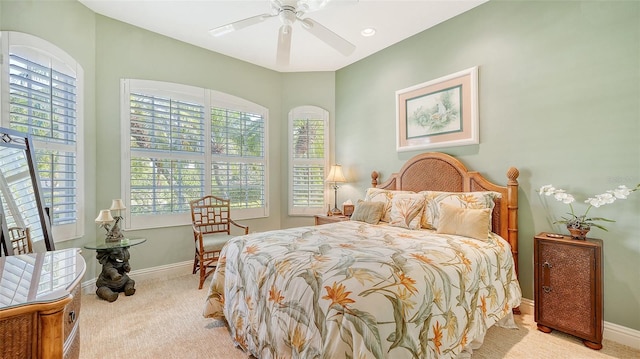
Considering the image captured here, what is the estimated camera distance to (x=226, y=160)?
4.24 meters

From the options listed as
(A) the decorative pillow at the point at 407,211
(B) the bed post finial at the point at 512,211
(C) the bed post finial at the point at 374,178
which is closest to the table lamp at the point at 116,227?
(A) the decorative pillow at the point at 407,211

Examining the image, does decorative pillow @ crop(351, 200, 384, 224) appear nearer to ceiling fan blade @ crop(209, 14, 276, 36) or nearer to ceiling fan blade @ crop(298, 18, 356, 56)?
ceiling fan blade @ crop(298, 18, 356, 56)

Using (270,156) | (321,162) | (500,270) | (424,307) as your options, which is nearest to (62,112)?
(270,156)

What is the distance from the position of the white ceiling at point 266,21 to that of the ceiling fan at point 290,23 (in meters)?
0.35

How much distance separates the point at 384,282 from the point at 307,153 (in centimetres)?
356

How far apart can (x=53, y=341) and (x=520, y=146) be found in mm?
3462

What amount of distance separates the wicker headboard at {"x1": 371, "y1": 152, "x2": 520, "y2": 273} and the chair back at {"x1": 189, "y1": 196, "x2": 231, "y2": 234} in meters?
2.22

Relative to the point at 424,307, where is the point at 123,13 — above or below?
above

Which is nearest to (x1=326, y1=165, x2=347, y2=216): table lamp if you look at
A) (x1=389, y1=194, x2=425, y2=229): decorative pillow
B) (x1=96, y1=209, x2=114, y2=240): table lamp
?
(x1=389, y1=194, x2=425, y2=229): decorative pillow

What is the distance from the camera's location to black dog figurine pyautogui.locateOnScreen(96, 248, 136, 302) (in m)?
2.96

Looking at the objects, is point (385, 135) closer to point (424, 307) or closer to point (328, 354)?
point (424, 307)

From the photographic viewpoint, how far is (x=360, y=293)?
4.44 ft

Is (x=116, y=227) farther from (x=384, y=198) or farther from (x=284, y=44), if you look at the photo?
(x=384, y=198)

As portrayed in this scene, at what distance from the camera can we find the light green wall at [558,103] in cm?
218
